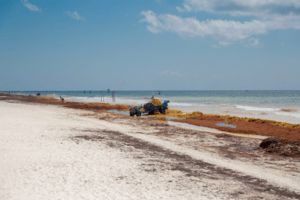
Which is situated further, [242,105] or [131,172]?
[242,105]

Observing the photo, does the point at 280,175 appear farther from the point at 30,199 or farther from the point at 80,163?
the point at 30,199

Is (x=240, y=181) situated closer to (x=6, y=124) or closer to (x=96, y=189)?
(x=96, y=189)

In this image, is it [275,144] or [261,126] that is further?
[261,126]

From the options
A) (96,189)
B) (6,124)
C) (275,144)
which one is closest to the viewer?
(96,189)

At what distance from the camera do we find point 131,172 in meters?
6.79

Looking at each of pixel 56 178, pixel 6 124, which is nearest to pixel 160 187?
pixel 56 178

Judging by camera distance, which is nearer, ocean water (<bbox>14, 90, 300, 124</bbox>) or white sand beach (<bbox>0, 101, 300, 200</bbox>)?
white sand beach (<bbox>0, 101, 300, 200</bbox>)

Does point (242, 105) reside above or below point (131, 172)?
above

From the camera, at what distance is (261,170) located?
725cm

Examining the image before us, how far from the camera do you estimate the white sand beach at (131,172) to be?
5.38 metres

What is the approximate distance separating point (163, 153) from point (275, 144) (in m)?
5.22

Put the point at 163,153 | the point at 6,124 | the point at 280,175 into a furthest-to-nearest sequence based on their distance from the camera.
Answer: the point at 6,124 → the point at 163,153 → the point at 280,175

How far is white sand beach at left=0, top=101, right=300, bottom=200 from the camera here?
538 centimetres

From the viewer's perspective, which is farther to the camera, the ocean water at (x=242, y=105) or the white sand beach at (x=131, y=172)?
the ocean water at (x=242, y=105)
